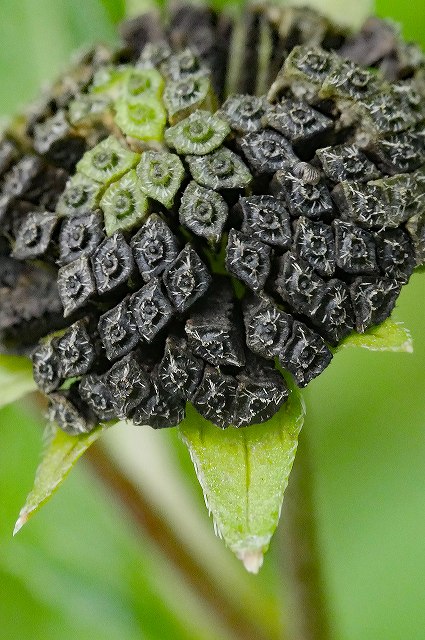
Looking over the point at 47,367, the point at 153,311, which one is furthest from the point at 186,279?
the point at 47,367

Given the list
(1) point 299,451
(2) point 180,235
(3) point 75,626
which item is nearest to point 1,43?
(2) point 180,235

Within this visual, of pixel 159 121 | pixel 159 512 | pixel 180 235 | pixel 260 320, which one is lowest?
pixel 159 512

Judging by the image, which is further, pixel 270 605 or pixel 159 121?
pixel 270 605

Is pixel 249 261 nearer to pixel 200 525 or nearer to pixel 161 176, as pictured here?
pixel 161 176

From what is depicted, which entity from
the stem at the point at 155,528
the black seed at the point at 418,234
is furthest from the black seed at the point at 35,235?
the stem at the point at 155,528

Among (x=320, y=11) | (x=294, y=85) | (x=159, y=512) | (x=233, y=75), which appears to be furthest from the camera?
(x=159, y=512)

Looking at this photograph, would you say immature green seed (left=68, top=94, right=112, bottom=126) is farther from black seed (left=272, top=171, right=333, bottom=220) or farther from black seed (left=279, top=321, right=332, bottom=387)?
black seed (left=279, top=321, right=332, bottom=387)

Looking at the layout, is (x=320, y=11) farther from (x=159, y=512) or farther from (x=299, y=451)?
(x=159, y=512)

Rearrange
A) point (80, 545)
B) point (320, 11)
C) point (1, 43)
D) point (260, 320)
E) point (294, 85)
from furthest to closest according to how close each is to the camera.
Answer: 1. point (80, 545)
2. point (1, 43)
3. point (320, 11)
4. point (294, 85)
5. point (260, 320)
